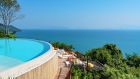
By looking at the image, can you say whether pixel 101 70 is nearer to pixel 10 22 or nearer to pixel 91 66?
pixel 91 66

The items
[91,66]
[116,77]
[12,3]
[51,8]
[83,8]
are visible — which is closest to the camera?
[116,77]

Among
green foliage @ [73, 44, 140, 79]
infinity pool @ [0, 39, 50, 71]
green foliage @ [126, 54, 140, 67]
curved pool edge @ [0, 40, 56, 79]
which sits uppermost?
curved pool edge @ [0, 40, 56, 79]

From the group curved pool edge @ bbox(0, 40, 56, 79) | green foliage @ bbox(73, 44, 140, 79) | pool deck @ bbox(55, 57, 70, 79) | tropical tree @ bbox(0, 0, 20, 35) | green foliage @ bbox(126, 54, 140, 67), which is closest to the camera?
curved pool edge @ bbox(0, 40, 56, 79)

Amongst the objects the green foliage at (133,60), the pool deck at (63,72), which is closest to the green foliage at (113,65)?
the green foliage at (133,60)

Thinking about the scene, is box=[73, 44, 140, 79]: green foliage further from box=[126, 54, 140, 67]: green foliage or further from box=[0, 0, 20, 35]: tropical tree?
box=[0, 0, 20, 35]: tropical tree

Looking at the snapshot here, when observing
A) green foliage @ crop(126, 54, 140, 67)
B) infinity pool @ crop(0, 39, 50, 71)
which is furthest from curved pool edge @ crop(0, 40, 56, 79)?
green foliage @ crop(126, 54, 140, 67)

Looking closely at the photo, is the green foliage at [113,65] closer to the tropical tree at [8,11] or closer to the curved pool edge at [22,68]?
the curved pool edge at [22,68]

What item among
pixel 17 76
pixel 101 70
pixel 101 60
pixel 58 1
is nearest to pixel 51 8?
pixel 58 1

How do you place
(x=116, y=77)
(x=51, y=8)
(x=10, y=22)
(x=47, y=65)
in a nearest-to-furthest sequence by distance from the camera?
A: 1. (x=47, y=65)
2. (x=116, y=77)
3. (x=10, y=22)
4. (x=51, y=8)

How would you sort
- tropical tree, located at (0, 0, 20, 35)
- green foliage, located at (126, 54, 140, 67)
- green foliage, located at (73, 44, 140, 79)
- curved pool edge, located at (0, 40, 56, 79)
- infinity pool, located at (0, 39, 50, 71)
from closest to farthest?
curved pool edge, located at (0, 40, 56, 79) → infinity pool, located at (0, 39, 50, 71) → green foliage, located at (73, 44, 140, 79) → green foliage, located at (126, 54, 140, 67) → tropical tree, located at (0, 0, 20, 35)
